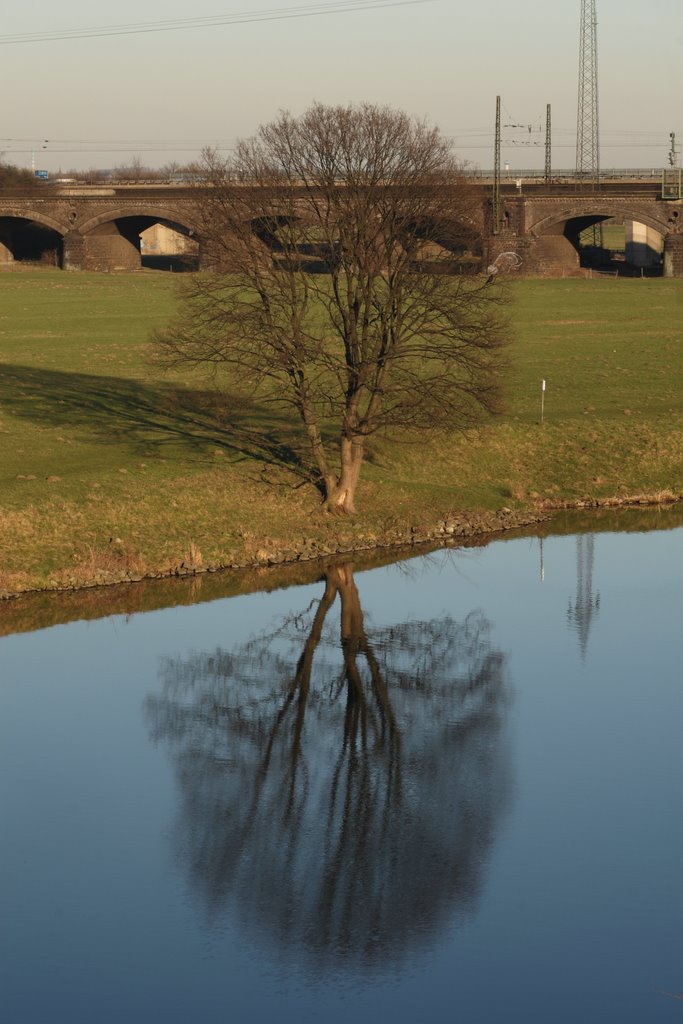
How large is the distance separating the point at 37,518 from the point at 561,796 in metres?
19.6

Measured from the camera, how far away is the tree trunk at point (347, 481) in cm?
4344

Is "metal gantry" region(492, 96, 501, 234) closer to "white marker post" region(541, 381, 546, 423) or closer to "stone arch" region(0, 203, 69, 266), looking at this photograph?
"stone arch" region(0, 203, 69, 266)

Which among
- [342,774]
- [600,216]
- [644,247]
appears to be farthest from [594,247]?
[342,774]

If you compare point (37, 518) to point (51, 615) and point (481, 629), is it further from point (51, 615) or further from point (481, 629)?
point (481, 629)

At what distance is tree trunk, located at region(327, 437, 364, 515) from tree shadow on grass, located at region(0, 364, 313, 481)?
80.6 inches

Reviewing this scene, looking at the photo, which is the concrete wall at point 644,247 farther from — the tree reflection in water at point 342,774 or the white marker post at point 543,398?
the tree reflection in water at point 342,774

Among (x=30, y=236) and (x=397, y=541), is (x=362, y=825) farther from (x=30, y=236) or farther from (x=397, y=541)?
(x=30, y=236)

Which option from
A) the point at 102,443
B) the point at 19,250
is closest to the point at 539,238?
the point at 19,250

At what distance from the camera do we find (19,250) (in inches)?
5482

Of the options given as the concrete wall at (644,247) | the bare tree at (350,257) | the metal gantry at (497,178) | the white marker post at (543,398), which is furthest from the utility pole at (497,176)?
the bare tree at (350,257)

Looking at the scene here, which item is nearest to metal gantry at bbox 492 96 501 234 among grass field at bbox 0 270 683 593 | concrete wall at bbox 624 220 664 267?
concrete wall at bbox 624 220 664 267

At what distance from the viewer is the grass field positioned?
131ft

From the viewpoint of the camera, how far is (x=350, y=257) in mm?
39938

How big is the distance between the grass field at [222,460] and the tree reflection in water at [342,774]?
608 centimetres
